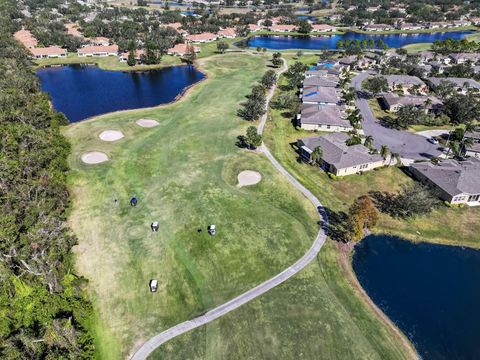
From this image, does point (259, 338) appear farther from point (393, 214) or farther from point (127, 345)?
point (393, 214)

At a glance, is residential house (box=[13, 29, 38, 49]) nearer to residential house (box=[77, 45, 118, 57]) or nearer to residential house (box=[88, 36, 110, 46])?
residential house (box=[77, 45, 118, 57])

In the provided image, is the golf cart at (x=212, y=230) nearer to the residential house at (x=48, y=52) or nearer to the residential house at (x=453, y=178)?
the residential house at (x=453, y=178)

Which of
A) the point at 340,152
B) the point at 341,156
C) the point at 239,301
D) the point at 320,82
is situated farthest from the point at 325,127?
the point at 239,301

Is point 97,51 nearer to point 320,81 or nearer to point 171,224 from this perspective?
point 320,81

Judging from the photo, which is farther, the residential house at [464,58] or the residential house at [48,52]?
the residential house at [48,52]

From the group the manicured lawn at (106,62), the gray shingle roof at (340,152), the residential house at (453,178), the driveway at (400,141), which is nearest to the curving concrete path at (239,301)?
the gray shingle roof at (340,152)
